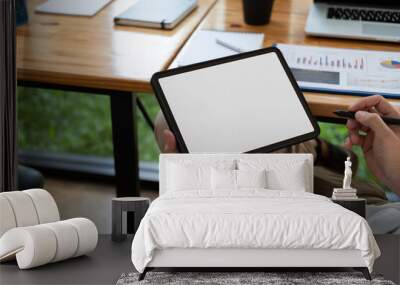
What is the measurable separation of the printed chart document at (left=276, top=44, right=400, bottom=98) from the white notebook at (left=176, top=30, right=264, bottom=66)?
0.31 ft

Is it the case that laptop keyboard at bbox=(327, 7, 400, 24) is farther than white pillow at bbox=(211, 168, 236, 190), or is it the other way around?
laptop keyboard at bbox=(327, 7, 400, 24)

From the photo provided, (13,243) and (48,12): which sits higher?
(48,12)

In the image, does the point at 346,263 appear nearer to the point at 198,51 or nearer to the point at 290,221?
the point at 290,221

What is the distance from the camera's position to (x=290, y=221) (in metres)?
1.25

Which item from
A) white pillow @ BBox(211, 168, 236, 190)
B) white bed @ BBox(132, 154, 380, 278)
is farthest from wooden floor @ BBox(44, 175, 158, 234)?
white bed @ BBox(132, 154, 380, 278)

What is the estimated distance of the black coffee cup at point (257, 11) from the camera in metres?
2.17

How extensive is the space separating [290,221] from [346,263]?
0.40 feet

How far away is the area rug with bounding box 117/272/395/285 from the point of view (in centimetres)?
128

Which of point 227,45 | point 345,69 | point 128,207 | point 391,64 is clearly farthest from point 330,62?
point 128,207

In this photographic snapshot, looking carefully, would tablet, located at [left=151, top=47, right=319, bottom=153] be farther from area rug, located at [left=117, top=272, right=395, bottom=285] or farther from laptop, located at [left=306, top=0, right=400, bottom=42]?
laptop, located at [left=306, top=0, right=400, bottom=42]

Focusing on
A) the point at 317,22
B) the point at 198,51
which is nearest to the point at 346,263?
the point at 198,51

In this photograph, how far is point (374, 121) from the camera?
1.55 meters

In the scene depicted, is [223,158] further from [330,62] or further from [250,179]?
[330,62]

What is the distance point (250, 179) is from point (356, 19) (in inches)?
37.3
